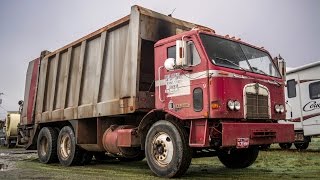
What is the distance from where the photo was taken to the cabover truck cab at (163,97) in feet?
23.0

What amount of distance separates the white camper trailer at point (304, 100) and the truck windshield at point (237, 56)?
19.6ft

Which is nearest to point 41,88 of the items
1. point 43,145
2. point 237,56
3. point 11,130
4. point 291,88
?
point 43,145

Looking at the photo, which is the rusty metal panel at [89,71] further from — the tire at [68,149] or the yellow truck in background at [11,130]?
the yellow truck in background at [11,130]

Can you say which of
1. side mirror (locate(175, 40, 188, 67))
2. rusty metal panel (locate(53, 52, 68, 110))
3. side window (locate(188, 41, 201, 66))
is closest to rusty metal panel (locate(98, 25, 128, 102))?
side window (locate(188, 41, 201, 66))

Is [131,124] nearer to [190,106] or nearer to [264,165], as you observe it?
[190,106]

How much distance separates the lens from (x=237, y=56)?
7.92 m

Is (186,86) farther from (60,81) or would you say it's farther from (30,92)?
(30,92)

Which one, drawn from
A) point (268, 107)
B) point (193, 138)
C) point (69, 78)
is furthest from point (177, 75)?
point (69, 78)

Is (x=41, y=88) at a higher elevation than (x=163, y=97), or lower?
higher

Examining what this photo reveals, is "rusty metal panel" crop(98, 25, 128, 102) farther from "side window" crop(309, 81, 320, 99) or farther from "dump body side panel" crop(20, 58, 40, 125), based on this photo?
"side window" crop(309, 81, 320, 99)

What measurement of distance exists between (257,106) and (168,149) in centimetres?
196

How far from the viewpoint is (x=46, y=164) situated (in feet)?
37.8

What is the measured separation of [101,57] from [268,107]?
4.41m

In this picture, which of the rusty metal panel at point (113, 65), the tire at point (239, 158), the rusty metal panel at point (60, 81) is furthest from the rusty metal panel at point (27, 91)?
the tire at point (239, 158)
